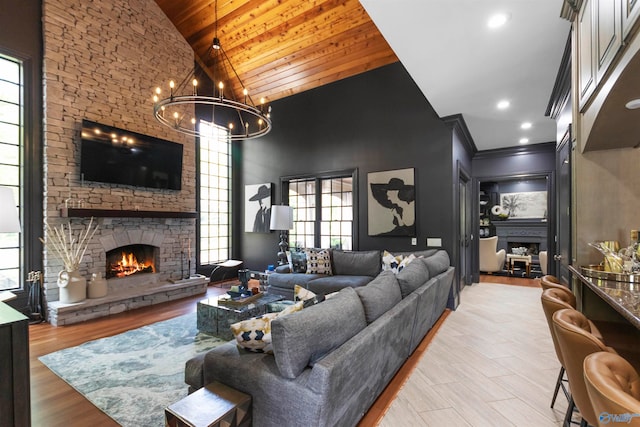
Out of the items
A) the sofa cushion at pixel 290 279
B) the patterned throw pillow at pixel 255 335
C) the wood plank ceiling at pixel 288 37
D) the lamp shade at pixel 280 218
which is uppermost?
the wood plank ceiling at pixel 288 37

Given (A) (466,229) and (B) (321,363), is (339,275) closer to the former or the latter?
(A) (466,229)

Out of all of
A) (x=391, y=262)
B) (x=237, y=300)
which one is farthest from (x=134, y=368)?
(x=391, y=262)

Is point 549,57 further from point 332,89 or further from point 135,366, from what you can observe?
point 135,366

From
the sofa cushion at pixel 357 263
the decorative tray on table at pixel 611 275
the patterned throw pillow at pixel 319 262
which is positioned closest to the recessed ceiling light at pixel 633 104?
the decorative tray on table at pixel 611 275

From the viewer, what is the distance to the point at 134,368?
8.99 ft

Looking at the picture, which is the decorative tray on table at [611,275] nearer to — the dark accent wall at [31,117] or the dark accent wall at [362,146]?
the dark accent wall at [362,146]

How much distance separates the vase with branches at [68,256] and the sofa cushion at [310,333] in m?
4.01

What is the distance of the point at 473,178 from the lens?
6773 mm

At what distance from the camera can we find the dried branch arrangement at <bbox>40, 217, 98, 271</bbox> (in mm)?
4070

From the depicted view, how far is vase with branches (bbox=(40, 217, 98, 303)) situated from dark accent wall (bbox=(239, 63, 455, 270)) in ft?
10.4

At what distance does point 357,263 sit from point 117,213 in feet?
12.6

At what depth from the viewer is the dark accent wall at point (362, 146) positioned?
15.6 feet

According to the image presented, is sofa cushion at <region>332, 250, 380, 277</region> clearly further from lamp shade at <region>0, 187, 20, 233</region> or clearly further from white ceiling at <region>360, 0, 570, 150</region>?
lamp shade at <region>0, 187, 20, 233</region>

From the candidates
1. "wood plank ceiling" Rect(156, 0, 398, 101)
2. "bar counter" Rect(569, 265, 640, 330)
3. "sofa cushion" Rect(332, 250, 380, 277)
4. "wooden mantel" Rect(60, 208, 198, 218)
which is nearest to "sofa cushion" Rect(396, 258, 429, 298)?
"bar counter" Rect(569, 265, 640, 330)
